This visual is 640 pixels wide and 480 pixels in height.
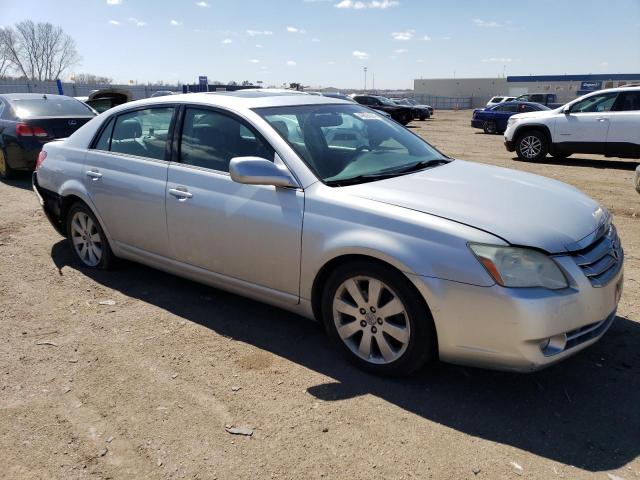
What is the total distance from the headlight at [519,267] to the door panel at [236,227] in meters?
1.16

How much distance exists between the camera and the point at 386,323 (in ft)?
10.3

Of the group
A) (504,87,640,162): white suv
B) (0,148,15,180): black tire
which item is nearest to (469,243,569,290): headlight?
(0,148,15,180): black tire

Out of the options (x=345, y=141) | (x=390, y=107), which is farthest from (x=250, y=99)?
(x=390, y=107)

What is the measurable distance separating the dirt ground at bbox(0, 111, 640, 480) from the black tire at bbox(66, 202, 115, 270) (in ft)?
1.88

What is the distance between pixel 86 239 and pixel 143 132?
1.29 metres

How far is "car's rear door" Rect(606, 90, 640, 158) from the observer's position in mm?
11398

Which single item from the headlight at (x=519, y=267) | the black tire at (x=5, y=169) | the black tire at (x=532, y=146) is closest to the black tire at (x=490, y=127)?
the black tire at (x=532, y=146)

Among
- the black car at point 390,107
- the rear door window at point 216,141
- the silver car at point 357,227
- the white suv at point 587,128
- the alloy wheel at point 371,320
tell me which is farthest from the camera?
the black car at point 390,107

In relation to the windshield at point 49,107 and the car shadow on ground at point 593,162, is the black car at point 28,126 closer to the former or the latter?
the windshield at point 49,107

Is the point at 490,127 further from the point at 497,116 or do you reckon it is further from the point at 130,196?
the point at 130,196

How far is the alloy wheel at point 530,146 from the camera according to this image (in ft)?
42.9

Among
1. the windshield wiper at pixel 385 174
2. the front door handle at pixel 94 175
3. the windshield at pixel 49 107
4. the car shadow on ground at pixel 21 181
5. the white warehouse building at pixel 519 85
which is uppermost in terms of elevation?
the white warehouse building at pixel 519 85

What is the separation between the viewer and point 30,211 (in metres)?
7.57

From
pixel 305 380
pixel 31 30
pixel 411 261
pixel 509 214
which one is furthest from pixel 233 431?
pixel 31 30
